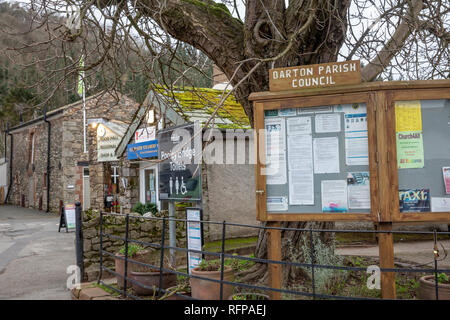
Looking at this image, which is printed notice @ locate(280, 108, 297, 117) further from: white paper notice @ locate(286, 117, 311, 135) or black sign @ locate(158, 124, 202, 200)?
black sign @ locate(158, 124, 202, 200)

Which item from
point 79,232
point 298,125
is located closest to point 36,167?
point 79,232

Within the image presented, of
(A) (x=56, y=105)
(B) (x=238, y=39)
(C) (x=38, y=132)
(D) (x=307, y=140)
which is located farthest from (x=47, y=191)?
(D) (x=307, y=140)

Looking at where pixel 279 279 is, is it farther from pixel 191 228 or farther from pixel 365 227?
pixel 365 227

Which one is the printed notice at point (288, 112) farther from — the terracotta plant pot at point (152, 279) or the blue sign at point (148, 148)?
the blue sign at point (148, 148)

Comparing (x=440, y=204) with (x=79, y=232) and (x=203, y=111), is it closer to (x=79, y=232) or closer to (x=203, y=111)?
(x=79, y=232)

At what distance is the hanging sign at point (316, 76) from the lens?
143 inches

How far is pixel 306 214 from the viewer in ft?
12.0

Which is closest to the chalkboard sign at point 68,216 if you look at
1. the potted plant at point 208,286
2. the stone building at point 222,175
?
the stone building at point 222,175

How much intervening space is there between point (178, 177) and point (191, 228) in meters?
1.00

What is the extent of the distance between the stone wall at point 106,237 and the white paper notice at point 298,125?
12.5 feet

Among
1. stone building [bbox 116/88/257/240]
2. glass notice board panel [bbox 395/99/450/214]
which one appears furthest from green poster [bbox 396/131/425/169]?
stone building [bbox 116/88/257/240]

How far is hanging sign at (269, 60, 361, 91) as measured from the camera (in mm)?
3643

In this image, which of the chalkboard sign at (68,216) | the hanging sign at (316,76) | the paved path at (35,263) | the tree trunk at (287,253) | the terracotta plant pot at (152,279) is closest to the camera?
the hanging sign at (316,76)
